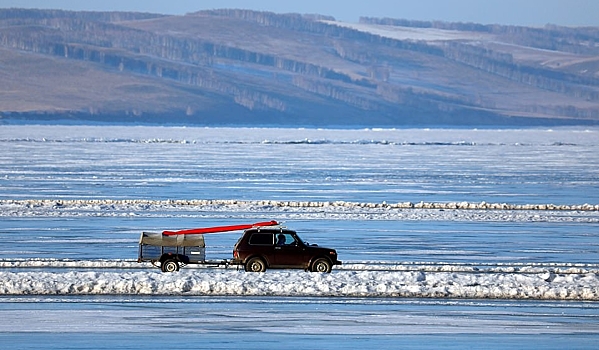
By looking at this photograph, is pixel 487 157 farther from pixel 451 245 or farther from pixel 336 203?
pixel 451 245

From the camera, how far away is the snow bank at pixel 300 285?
611 inches

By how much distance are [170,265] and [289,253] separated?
1.61 metres

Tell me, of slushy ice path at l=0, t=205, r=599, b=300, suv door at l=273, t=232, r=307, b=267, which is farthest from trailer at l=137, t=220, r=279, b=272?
suv door at l=273, t=232, r=307, b=267

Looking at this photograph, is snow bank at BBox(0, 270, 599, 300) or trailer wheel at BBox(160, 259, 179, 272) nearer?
snow bank at BBox(0, 270, 599, 300)

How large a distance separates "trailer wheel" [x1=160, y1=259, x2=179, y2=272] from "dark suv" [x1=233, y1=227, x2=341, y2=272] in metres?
0.79

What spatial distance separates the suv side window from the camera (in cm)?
1691

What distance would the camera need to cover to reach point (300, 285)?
1587cm

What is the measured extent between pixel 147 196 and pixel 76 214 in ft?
19.7

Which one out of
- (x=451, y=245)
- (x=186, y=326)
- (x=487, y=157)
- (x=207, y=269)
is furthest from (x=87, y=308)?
(x=487, y=157)

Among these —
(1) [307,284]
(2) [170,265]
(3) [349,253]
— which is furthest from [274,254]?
(3) [349,253]

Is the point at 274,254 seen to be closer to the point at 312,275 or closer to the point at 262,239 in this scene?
the point at 262,239

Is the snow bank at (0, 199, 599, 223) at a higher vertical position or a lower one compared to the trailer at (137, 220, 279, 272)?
lower

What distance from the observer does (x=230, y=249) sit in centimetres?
2086

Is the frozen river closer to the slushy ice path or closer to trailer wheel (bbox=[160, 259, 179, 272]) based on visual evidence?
the slushy ice path
